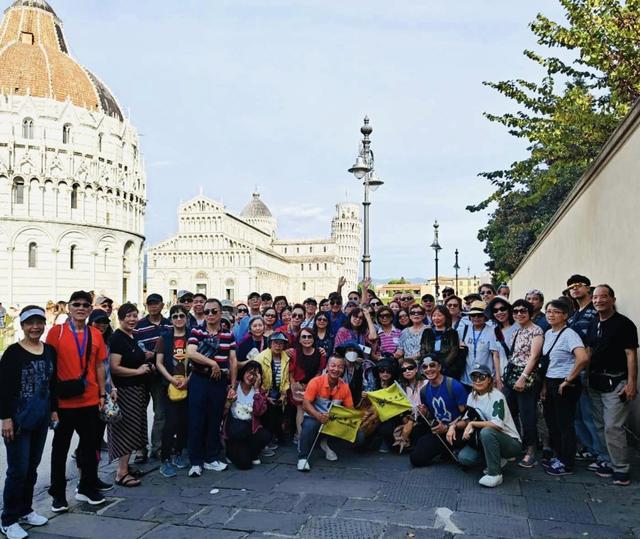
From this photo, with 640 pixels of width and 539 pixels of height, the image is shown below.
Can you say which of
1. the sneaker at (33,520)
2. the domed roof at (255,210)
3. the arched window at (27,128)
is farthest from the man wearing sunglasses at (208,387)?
the domed roof at (255,210)

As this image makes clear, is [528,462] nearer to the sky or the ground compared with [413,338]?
nearer to the ground

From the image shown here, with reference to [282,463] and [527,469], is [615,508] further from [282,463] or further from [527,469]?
[282,463]

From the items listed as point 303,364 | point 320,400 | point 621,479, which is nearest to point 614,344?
point 621,479

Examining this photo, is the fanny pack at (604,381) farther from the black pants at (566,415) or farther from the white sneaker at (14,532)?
the white sneaker at (14,532)

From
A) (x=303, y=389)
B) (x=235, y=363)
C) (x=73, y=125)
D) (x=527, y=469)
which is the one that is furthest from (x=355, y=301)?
(x=73, y=125)

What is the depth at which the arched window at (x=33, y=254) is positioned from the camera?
46969mm

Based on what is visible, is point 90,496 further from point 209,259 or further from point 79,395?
point 209,259

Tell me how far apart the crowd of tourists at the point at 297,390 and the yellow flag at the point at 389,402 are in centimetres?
12

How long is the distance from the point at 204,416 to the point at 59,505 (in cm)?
163

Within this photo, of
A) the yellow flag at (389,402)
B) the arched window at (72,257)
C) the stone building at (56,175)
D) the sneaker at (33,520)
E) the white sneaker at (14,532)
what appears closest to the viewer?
the white sneaker at (14,532)

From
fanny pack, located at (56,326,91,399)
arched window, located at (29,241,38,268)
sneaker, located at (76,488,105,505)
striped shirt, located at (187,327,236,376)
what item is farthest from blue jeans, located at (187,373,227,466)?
arched window, located at (29,241,38,268)

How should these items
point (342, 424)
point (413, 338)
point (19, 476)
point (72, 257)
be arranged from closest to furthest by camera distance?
point (19, 476)
point (342, 424)
point (413, 338)
point (72, 257)

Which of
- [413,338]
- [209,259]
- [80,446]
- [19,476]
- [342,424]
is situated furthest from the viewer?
[209,259]

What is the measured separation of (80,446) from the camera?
17.0ft
